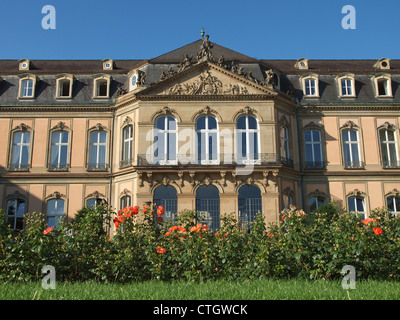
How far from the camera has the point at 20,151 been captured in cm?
2764

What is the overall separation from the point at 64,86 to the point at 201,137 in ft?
39.1

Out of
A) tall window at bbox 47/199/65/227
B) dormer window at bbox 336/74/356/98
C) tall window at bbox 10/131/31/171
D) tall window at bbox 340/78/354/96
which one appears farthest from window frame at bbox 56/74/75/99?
tall window at bbox 340/78/354/96

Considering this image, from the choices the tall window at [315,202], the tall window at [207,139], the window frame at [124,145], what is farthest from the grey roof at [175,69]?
the tall window at [315,202]

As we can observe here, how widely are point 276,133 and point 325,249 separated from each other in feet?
53.6

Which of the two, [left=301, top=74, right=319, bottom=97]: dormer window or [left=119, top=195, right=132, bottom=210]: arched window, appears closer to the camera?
[left=119, top=195, right=132, bottom=210]: arched window

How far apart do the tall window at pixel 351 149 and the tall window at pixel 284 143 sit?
14.4 feet

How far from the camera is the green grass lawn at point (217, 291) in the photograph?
6.77 meters

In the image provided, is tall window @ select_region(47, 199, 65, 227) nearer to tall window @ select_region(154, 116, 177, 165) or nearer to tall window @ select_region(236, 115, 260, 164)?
tall window @ select_region(154, 116, 177, 165)

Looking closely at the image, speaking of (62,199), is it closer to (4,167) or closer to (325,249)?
(4,167)

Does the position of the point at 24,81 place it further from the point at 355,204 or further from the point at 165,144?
the point at 355,204

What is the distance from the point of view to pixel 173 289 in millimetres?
7633

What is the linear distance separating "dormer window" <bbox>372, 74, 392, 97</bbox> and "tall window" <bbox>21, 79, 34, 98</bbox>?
25.4m

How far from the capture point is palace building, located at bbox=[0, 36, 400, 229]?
77.4 ft
